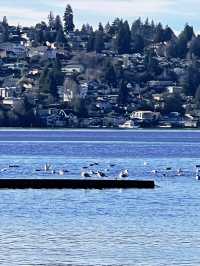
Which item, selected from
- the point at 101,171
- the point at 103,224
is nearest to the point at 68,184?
the point at 103,224

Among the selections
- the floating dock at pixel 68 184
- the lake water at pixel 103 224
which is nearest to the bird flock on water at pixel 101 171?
the lake water at pixel 103 224

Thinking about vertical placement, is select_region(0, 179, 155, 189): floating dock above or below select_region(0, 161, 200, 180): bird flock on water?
above

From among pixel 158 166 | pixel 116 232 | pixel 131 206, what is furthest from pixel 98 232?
pixel 158 166

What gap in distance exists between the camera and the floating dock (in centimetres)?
6347

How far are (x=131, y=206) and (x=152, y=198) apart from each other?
141 inches

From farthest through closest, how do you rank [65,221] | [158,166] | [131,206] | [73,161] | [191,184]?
1. [73,161]
2. [158,166]
3. [191,184]
4. [131,206]
5. [65,221]

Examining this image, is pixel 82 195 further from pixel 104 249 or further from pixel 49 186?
pixel 104 249

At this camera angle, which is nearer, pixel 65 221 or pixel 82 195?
pixel 65 221

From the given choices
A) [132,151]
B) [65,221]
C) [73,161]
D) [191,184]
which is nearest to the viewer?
[65,221]

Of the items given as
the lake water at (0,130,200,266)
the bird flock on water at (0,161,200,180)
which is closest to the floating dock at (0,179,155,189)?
the lake water at (0,130,200,266)

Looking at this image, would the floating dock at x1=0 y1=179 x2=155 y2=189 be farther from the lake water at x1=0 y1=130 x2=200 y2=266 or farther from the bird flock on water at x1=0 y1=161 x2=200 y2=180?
the bird flock on water at x1=0 y1=161 x2=200 y2=180

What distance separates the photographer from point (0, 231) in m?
48.5

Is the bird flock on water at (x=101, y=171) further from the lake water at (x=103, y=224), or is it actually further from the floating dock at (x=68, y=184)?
the floating dock at (x=68, y=184)

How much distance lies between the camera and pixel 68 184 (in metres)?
64.0
